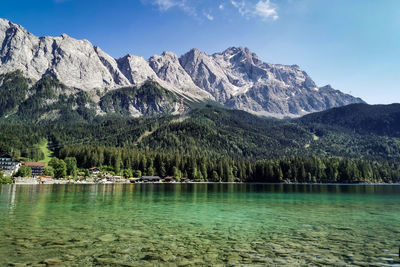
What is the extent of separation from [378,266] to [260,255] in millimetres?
7688

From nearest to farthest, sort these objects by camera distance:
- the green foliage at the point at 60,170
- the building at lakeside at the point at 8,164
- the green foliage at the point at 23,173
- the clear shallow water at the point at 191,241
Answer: the clear shallow water at the point at 191,241
the green foliage at the point at 23,173
the green foliage at the point at 60,170
the building at lakeside at the point at 8,164

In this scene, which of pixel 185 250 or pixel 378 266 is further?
pixel 185 250

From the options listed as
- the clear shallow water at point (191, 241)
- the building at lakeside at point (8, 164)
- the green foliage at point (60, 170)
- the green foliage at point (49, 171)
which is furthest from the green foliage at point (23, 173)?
the clear shallow water at point (191, 241)

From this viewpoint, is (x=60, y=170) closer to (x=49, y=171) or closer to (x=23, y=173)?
(x=49, y=171)

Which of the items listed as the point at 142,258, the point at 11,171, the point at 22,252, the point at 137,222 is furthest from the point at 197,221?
the point at 11,171

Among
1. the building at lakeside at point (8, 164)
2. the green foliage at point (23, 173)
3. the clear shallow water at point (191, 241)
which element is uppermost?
the building at lakeside at point (8, 164)

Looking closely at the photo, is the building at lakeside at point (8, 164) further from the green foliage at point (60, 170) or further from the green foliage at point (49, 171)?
the green foliage at point (60, 170)

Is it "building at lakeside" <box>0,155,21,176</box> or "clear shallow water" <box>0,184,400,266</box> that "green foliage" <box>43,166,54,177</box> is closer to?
"building at lakeside" <box>0,155,21,176</box>

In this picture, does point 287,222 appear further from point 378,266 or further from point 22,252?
point 22,252

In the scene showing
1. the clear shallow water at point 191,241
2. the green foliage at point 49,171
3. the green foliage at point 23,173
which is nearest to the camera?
the clear shallow water at point 191,241

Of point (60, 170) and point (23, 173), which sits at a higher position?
point (60, 170)

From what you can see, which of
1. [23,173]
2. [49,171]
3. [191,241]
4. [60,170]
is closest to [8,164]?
[23,173]

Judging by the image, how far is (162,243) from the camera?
78.9ft

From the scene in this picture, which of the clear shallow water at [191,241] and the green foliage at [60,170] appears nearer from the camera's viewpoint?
the clear shallow water at [191,241]
